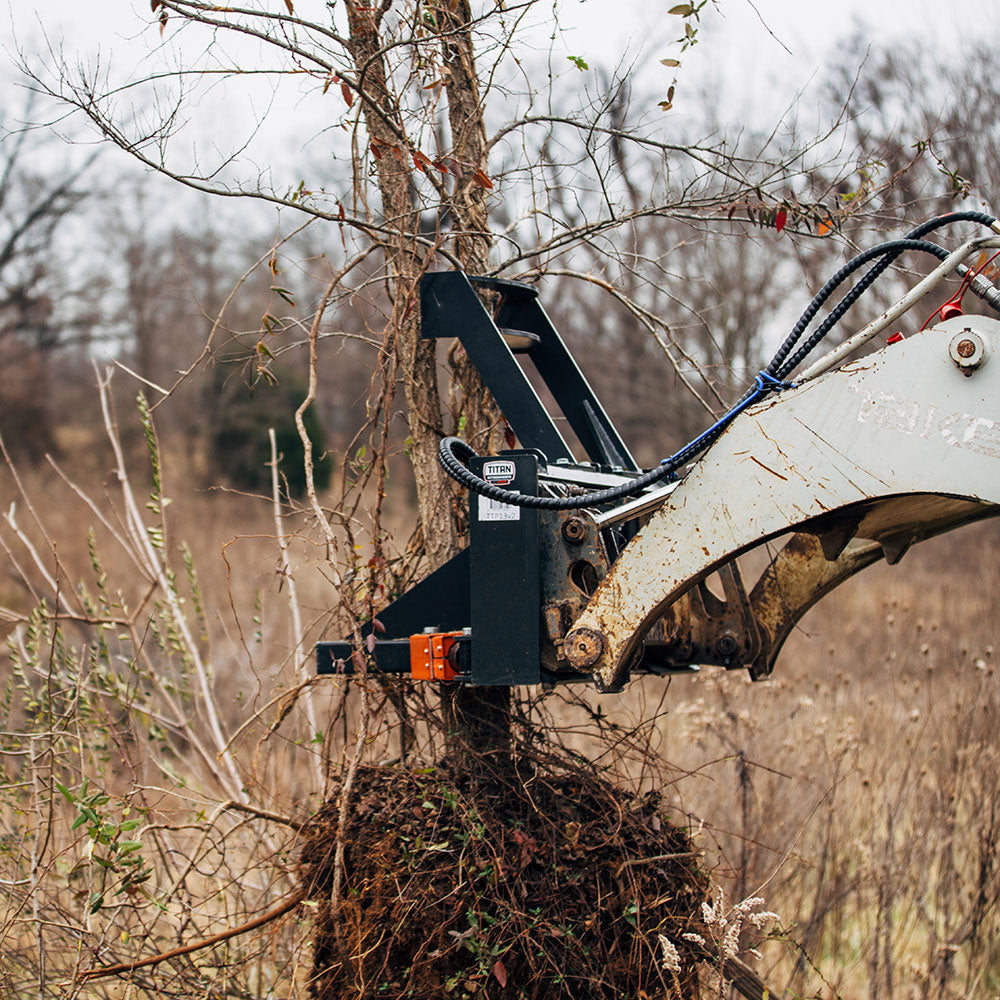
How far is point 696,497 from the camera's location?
9.50 feet

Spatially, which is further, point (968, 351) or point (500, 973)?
point (500, 973)

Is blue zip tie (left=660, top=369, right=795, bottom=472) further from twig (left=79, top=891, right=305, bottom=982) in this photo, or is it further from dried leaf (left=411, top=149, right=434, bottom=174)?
twig (left=79, top=891, right=305, bottom=982)

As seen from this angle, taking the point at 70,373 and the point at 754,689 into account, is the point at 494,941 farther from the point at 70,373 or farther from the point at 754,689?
the point at 70,373

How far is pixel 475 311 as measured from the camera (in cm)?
367

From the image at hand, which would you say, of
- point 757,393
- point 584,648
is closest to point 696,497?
point 757,393

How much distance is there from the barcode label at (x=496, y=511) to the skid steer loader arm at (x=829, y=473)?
320mm

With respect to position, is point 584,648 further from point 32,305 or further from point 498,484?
point 32,305

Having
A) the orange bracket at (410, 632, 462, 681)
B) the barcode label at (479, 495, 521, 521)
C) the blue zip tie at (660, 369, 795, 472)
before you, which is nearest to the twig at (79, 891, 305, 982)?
the orange bracket at (410, 632, 462, 681)

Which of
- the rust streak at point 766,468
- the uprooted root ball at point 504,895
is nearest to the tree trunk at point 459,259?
the uprooted root ball at point 504,895

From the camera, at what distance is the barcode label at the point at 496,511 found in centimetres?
318

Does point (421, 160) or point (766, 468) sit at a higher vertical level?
point (421, 160)

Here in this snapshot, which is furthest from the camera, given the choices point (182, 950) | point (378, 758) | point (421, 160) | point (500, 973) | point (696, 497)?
point (378, 758)

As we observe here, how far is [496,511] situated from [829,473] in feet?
3.06

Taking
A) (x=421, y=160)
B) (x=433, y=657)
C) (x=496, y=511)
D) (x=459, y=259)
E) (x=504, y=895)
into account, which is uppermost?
(x=421, y=160)
